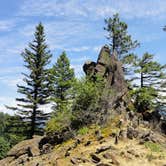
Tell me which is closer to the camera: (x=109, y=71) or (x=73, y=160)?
(x=73, y=160)

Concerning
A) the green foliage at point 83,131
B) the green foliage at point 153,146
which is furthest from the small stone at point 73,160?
the green foliage at point 83,131

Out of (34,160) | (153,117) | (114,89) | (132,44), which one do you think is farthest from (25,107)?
(34,160)

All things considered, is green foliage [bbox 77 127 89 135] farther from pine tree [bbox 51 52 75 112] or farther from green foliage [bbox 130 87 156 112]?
pine tree [bbox 51 52 75 112]

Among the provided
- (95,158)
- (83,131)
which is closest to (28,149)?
(83,131)

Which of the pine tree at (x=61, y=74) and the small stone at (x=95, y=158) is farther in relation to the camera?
the pine tree at (x=61, y=74)

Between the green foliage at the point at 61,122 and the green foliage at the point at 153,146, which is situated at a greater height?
the green foliage at the point at 61,122

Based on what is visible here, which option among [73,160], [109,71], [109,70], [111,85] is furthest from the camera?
[109,70]

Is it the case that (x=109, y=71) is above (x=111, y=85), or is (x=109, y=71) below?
above

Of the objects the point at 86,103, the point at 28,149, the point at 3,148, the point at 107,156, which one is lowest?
the point at 3,148

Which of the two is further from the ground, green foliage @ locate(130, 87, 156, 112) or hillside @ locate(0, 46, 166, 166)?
green foliage @ locate(130, 87, 156, 112)

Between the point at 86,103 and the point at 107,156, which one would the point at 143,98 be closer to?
the point at 86,103

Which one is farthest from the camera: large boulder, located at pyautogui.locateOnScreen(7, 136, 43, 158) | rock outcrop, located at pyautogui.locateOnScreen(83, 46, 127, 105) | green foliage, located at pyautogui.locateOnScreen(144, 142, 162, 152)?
rock outcrop, located at pyautogui.locateOnScreen(83, 46, 127, 105)

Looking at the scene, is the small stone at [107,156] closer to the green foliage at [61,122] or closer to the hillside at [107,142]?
the hillside at [107,142]

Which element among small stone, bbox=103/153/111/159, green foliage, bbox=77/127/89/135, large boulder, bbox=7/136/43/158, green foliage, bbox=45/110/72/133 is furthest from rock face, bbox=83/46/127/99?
small stone, bbox=103/153/111/159
